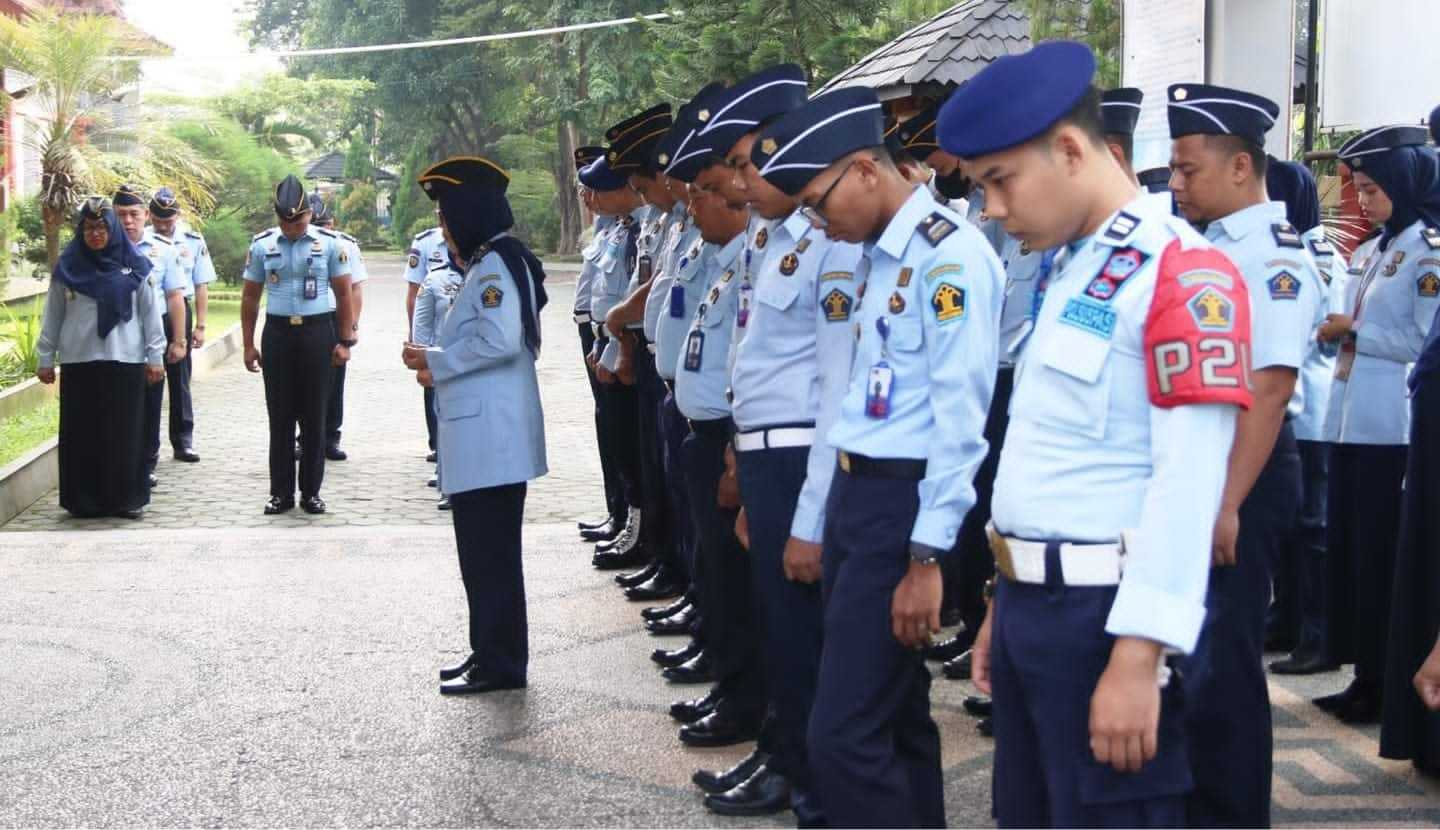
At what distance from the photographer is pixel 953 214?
12.4ft

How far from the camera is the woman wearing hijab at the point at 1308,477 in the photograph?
5928mm

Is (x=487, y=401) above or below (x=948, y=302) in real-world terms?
below

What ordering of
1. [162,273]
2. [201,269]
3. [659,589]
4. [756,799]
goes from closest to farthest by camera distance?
[756,799] < [659,589] < [162,273] < [201,269]

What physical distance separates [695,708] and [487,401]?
1.33 m

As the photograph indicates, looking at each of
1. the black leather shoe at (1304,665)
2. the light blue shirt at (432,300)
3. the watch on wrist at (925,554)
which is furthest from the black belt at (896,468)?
the light blue shirt at (432,300)

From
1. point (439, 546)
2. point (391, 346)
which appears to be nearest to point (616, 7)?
point (391, 346)

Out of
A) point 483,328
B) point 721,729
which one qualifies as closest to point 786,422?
point 721,729

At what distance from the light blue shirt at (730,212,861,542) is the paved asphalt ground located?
122 cm

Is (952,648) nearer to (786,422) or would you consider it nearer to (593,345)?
(786,422)

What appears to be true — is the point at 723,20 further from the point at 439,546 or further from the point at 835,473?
the point at 835,473

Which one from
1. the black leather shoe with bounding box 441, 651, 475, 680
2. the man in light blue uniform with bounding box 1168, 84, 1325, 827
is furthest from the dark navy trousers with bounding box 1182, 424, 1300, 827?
the black leather shoe with bounding box 441, 651, 475, 680

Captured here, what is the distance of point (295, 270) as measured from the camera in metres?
10.4

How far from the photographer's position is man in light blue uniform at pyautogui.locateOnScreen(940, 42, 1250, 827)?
2.64 metres

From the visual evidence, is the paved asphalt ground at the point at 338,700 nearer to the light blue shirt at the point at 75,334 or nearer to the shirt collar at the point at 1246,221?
the light blue shirt at the point at 75,334
